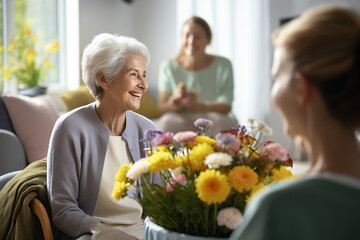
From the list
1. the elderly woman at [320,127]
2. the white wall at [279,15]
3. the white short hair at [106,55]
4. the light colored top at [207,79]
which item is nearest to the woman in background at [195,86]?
the light colored top at [207,79]

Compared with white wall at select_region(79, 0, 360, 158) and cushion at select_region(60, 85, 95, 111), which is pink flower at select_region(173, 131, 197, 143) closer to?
cushion at select_region(60, 85, 95, 111)

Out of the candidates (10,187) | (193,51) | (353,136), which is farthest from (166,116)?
(353,136)

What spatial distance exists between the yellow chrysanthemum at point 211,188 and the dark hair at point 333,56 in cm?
38

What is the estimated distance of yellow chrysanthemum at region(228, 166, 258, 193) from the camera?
1107 mm

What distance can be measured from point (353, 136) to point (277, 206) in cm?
16

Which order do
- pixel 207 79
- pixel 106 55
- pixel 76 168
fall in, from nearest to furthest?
pixel 76 168, pixel 106 55, pixel 207 79

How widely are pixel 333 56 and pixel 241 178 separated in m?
0.47

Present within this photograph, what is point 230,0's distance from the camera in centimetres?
587

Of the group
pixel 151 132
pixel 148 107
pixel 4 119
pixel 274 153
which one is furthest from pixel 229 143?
pixel 148 107

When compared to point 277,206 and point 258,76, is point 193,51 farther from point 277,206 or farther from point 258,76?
point 277,206

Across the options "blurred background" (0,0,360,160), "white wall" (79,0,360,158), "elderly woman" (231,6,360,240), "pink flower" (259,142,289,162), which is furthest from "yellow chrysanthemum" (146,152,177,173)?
"white wall" (79,0,360,158)

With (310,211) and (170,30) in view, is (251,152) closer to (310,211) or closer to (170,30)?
(310,211)

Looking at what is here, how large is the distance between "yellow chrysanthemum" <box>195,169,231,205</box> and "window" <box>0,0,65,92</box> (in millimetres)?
3894

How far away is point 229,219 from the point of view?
1.09 metres
